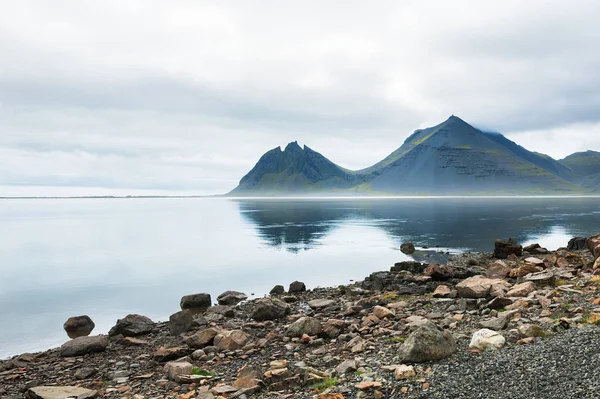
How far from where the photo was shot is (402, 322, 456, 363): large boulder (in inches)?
495

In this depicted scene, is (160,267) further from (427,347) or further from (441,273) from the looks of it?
(427,347)

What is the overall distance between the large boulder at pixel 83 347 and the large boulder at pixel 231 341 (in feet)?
19.2

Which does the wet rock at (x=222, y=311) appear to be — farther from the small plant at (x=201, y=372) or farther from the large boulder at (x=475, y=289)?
the large boulder at (x=475, y=289)

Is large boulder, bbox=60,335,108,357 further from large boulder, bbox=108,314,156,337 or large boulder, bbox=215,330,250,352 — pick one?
large boulder, bbox=215,330,250,352

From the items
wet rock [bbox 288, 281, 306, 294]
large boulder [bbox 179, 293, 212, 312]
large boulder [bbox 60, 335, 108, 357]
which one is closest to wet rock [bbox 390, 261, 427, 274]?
wet rock [bbox 288, 281, 306, 294]

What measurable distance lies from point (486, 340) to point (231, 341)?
9899mm

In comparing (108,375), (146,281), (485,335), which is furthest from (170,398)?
(146,281)

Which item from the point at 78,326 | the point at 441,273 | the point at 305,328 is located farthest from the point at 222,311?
the point at 441,273

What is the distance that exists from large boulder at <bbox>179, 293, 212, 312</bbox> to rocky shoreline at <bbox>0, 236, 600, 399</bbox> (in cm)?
333

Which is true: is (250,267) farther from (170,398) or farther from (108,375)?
(170,398)

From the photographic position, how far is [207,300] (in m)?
30.6

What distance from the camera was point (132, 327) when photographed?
2266 cm

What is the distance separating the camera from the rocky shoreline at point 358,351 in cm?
1095

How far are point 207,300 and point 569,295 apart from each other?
22044 millimetres
